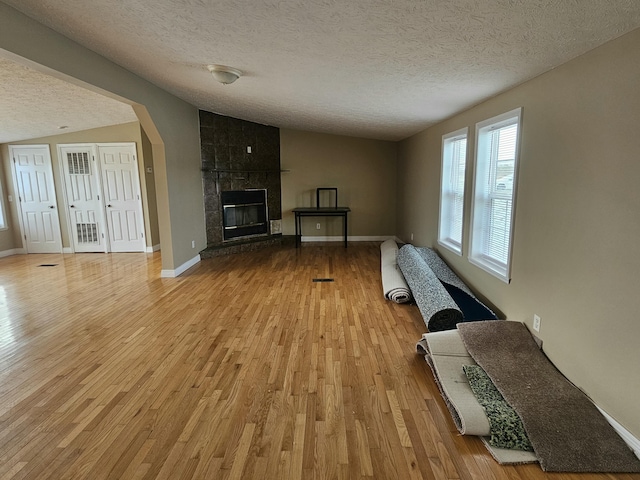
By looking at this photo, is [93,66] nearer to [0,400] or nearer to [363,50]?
[363,50]

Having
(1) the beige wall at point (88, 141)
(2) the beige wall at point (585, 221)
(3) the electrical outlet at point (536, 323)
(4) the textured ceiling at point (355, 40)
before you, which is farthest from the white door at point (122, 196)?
(3) the electrical outlet at point (536, 323)

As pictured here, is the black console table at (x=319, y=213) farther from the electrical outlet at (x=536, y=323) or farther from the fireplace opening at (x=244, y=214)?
the electrical outlet at (x=536, y=323)

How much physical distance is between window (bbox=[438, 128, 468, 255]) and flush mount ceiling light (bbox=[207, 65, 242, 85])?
2.51 metres

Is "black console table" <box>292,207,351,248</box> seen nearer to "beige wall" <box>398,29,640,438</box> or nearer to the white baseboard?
the white baseboard

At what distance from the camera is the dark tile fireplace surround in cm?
609

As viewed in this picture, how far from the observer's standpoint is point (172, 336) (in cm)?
307

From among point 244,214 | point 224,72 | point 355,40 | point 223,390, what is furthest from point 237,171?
point 223,390

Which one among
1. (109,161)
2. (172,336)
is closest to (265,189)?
(109,161)

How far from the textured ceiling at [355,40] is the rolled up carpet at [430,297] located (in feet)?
5.69

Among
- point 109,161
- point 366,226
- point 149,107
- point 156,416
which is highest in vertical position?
point 149,107

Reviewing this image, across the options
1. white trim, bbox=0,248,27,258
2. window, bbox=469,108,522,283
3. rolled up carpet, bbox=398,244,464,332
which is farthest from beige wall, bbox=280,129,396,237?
→ white trim, bbox=0,248,27,258

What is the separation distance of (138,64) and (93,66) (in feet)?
1.42

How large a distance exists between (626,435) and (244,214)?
19.8 feet

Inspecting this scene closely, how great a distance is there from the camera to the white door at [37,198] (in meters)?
6.46
